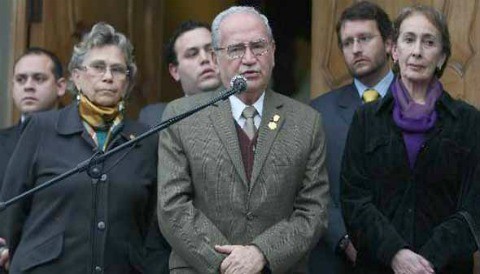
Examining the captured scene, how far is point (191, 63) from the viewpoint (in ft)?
19.0

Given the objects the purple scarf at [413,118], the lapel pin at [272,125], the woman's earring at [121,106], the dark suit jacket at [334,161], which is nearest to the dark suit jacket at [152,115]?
the woman's earring at [121,106]

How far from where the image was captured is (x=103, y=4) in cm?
720

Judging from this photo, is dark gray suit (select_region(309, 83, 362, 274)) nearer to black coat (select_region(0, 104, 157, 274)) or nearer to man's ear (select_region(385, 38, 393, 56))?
man's ear (select_region(385, 38, 393, 56))

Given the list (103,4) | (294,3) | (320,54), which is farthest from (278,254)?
(294,3)

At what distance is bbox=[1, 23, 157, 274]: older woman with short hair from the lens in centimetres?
488

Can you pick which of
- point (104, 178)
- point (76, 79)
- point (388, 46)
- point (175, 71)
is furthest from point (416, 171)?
point (175, 71)

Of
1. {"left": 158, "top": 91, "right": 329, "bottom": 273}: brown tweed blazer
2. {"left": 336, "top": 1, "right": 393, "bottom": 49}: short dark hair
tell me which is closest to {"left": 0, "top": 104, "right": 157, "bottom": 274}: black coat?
{"left": 158, "top": 91, "right": 329, "bottom": 273}: brown tweed blazer

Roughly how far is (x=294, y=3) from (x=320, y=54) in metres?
1.81

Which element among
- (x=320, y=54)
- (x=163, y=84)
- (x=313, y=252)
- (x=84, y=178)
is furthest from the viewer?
(x=163, y=84)

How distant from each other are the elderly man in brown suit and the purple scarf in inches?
12.1

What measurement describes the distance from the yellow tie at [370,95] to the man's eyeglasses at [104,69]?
3.38ft

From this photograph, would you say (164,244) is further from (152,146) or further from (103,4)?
(103,4)

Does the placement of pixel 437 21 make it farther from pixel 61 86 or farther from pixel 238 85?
pixel 61 86

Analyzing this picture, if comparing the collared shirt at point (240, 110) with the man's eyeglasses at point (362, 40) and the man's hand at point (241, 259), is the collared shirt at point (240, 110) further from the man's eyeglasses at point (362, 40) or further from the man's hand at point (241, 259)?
the man's eyeglasses at point (362, 40)
